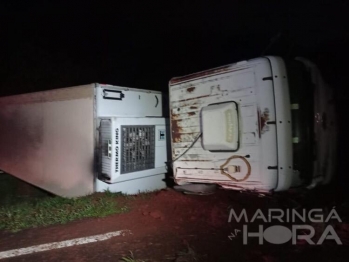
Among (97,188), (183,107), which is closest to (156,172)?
(97,188)

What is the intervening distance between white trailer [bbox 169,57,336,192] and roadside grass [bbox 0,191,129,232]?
1438 millimetres

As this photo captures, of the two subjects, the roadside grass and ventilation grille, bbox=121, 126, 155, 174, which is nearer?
the roadside grass

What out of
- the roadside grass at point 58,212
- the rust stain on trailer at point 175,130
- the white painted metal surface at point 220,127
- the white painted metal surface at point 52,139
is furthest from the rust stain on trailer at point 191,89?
the roadside grass at point 58,212

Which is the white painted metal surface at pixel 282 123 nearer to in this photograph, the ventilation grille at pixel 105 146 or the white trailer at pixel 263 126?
the white trailer at pixel 263 126

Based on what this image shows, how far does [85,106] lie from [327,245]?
13.7 feet

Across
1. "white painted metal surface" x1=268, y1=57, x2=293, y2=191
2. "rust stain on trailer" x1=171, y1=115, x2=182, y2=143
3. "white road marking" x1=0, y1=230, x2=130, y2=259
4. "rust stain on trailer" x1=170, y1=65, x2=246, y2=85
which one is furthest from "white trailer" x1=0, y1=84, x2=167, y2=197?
"white painted metal surface" x1=268, y1=57, x2=293, y2=191

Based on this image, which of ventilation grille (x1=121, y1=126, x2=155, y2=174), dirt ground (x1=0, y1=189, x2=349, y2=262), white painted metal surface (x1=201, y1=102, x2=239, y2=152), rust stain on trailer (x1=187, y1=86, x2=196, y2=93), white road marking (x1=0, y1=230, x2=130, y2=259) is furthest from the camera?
ventilation grille (x1=121, y1=126, x2=155, y2=174)

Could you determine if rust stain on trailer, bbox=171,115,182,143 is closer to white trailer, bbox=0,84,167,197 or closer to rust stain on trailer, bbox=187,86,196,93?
rust stain on trailer, bbox=187,86,196,93

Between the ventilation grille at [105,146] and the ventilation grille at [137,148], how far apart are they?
23cm

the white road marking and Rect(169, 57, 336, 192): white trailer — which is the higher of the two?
Rect(169, 57, 336, 192): white trailer

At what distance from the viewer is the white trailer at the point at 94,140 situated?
16.8 feet

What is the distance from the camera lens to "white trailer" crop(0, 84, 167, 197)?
512 cm

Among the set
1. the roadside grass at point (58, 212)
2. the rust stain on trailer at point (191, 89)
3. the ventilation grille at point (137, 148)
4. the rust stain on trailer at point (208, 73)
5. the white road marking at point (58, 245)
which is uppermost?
the rust stain on trailer at point (208, 73)

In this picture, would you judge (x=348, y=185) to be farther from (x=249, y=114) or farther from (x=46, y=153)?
(x=46, y=153)
